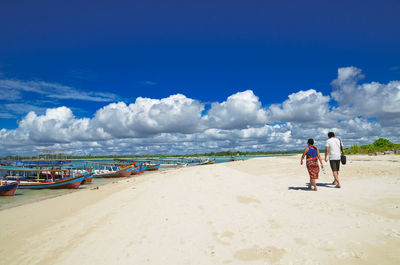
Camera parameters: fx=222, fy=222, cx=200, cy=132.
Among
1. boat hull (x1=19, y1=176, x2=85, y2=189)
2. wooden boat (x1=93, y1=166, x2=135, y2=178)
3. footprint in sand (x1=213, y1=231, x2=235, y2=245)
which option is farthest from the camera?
wooden boat (x1=93, y1=166, x2=135, y2=178)

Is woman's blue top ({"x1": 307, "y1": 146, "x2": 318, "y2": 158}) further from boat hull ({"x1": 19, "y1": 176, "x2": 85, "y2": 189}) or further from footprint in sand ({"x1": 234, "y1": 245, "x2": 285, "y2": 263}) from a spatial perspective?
boat hull ({"x1": 19, "y1": 176, "x2": 85, "y2": 189})

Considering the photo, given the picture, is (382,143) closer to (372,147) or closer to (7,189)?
(372,147)

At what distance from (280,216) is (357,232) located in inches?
75.6

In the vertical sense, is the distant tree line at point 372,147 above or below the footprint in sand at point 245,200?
above

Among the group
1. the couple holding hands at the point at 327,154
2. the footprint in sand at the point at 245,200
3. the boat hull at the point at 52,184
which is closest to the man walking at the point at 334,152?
the couple holding hands at the point at 327,154

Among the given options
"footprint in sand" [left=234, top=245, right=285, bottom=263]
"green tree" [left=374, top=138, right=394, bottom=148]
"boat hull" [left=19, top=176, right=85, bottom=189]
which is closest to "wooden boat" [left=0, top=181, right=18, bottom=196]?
"boat hull" [left=19, top=176, right=85, bottom=189]

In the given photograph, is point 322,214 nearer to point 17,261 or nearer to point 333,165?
point 333,165

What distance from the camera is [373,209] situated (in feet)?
20.5

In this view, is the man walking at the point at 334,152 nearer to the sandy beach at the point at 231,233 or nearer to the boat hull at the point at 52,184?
the sandy beach at the point at 231,233

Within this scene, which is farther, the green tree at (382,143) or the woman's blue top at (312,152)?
the green tree at (382,143)

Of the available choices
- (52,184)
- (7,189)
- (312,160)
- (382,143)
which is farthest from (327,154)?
(382,143)

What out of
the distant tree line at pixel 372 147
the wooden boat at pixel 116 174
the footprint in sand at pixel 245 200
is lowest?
the wooden boat at pixel 116 174

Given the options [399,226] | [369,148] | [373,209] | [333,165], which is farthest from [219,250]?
[369,148]

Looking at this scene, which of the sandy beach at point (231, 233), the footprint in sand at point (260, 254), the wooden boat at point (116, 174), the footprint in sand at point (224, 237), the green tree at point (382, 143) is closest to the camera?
the footprint in sand at point (260, 254)
